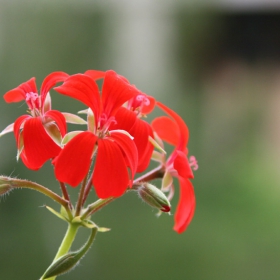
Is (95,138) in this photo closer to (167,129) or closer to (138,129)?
(138,129)


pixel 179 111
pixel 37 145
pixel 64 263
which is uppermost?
pixel 37 145

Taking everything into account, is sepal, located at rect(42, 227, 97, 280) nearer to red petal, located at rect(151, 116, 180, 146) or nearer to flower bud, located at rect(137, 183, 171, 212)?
flower bud, located at rect(137, 183, 171, 212)

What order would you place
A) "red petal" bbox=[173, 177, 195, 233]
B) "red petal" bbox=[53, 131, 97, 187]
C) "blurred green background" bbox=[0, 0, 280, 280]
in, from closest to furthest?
"red petal" bbox=[53, 131, 97, 187] → "red petal" bbox=[173, 177, 195, 233] → "blurred green background" bbox=[0, 0, 280, 280]

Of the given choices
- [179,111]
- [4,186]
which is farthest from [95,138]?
[179,111]

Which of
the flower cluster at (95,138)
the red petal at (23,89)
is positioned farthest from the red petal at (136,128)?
the red petal at (23,89)

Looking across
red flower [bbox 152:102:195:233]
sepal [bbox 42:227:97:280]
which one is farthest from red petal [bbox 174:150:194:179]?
sepal [bbox 42:227:97:280]

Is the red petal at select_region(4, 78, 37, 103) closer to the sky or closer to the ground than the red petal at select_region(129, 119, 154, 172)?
closer to the sky
